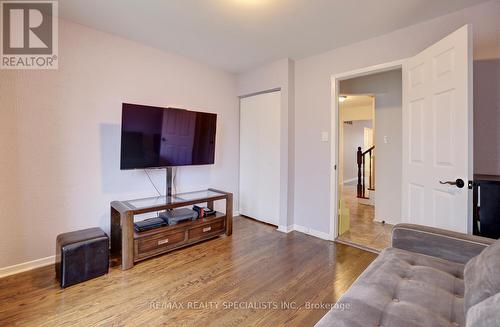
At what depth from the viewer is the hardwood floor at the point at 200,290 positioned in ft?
5.17

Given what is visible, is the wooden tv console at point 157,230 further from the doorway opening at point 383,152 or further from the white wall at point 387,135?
the white wall at point 387,135

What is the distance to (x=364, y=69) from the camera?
104 inches

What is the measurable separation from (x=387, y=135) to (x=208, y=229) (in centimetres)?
295

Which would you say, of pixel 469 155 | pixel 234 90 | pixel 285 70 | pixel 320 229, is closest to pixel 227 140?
pixel 234 90

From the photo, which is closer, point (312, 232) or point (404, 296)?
point (404, 296)

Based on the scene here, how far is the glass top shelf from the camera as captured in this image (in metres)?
2.46

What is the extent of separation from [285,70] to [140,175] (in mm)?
2307

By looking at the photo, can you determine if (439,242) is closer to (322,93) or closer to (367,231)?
(367,231)

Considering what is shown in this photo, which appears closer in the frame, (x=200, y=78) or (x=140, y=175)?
(x=140, y=175)

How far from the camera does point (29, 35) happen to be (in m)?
2.15

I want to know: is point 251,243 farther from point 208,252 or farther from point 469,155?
point 469,155

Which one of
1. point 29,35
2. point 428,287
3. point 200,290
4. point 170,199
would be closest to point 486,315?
point 428,287

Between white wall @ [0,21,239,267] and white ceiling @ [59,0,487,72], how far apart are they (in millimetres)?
273

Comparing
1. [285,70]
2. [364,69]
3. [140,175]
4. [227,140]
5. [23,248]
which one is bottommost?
[23,248]
